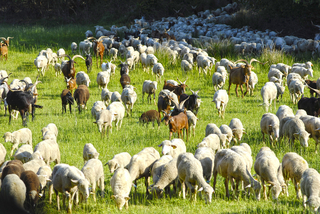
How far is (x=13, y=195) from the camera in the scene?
6086mm

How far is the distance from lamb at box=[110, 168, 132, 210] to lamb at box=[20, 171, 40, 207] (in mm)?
1358

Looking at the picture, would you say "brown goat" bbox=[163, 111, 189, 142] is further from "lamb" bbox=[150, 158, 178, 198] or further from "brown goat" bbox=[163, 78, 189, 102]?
"brown goat" bbox=[163, 78, 189, 102]

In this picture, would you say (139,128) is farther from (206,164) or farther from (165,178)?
(165,178)

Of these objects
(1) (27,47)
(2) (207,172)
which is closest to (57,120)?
(2) (207,172)

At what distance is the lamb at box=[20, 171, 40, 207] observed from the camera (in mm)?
6332

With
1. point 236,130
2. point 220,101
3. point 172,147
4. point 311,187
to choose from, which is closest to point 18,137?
point 172,147

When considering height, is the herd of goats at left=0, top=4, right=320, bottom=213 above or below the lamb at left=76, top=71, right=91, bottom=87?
below

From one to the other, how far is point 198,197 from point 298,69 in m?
12.4

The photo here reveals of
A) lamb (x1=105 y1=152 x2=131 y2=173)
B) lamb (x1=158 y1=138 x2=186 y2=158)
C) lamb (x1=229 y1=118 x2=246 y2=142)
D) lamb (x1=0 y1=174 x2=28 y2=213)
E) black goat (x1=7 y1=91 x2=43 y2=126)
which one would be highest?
black goat (x1=7 y1=91 x2=43 y2=126)

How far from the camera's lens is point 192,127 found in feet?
38.3

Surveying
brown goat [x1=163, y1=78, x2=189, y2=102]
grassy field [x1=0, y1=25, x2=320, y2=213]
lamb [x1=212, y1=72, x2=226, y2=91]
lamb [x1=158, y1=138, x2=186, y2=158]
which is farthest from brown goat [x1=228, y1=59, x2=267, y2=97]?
lamb [x1=158, y1=138, x2=186, y2=158]

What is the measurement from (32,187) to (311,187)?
4841mm

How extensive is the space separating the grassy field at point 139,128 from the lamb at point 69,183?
1.08 feet

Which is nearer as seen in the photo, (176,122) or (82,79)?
(176,122)
